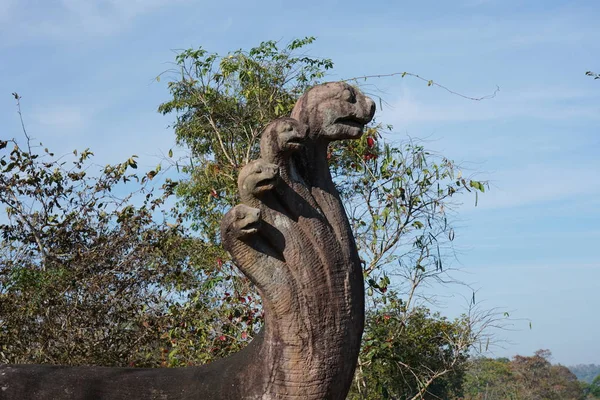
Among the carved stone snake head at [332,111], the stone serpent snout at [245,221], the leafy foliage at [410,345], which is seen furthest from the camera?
the leafy foliage at [410,345]

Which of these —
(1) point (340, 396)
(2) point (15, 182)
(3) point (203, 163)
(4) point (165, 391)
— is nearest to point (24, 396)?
(4) point (165, 391)

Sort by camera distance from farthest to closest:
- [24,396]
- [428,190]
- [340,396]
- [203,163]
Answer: [203,163]
[428,190]
[24,396]
[340,396]

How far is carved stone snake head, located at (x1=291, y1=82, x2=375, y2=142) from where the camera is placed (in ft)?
13.8

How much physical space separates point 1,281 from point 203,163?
2.74m

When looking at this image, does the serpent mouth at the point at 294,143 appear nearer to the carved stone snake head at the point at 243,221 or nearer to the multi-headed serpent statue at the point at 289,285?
the multi-headed serpent statue at the point at 289,285

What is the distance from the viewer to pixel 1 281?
341 inches

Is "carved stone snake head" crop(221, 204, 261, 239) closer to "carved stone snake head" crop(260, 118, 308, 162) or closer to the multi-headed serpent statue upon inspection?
the multi-headed serpent statue

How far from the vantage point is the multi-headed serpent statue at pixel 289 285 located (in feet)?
12.7

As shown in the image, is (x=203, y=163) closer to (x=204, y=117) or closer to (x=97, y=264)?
(x=204, y=117)

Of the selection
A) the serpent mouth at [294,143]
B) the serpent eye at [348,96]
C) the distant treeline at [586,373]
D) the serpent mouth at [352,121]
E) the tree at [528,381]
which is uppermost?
the distant treeline at [586,373]

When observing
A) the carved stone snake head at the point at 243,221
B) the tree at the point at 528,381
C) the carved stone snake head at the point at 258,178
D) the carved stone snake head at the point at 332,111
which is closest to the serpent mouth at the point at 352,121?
the carved stone snake head at the point at 332,111

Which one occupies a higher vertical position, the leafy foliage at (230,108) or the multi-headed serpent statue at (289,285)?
the leafy foliage at (230,108)

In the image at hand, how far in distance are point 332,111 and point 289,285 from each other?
3.15ft

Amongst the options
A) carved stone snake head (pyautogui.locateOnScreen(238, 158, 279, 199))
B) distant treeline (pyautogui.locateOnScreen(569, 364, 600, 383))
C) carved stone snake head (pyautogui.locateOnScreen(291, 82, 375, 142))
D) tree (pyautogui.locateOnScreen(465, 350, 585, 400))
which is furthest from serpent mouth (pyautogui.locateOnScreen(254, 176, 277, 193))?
distant treeline (pyautogui.locateOnScreen(569, 364, 600, 383))
